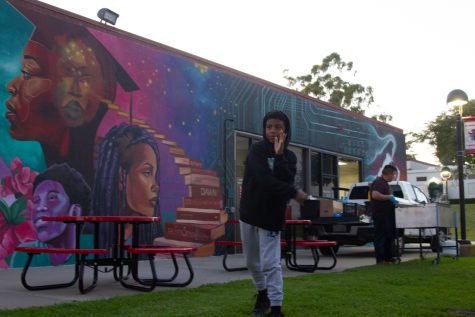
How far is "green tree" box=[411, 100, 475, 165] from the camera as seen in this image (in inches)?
1946

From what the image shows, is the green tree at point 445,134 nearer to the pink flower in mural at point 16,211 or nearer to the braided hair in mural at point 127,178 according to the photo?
Answer: the braided hair in mural at point 127,178

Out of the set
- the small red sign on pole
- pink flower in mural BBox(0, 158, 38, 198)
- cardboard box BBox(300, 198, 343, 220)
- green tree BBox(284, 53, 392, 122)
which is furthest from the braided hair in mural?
green tree BBox(284, 53, 392, 122)

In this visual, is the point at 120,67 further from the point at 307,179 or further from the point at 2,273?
the point at 307,179

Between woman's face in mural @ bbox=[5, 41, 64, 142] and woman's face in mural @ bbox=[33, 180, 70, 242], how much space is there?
2.76 feet

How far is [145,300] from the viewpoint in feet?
18.7

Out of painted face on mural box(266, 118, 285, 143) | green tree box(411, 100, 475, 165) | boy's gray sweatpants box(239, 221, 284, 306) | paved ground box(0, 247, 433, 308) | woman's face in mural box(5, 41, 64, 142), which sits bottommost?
paved ground box(0, 247, 433, 308)

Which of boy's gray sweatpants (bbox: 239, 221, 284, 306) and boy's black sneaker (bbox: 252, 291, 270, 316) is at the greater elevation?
boy's gray sweatpants (bbox: 239, 221, 284, 306)

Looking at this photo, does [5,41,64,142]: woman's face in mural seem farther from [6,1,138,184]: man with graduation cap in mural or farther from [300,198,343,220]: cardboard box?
[300,198,343,220]: cardboard box

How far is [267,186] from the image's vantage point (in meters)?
4.75

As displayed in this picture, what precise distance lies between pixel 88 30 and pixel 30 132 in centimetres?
238

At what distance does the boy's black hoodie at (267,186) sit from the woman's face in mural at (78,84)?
632 centimetres

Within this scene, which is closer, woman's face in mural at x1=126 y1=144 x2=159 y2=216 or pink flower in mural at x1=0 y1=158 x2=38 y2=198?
pink flower in mural at x1=0 y1=158 x2=38 y2=198

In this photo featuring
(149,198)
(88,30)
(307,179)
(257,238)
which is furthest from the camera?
(307,179)

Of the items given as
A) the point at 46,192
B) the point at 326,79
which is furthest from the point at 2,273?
the point at 326,79
